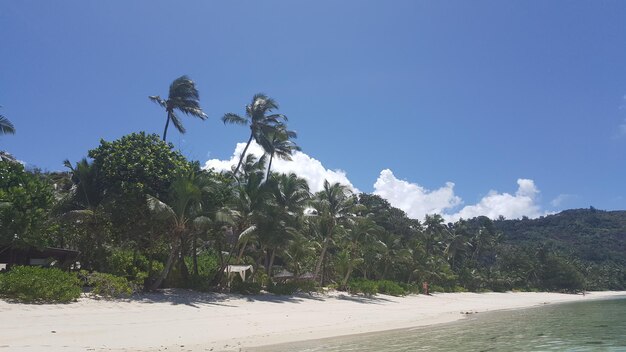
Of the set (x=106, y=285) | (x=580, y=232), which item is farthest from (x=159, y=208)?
(x=580, y=232)

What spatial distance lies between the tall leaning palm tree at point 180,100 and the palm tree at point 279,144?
6654 mm

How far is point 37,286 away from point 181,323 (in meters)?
4.67

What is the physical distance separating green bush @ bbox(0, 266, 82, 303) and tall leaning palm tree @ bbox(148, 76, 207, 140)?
74.5ft

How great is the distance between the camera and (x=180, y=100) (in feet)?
122

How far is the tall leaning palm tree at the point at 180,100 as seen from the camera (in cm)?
3709

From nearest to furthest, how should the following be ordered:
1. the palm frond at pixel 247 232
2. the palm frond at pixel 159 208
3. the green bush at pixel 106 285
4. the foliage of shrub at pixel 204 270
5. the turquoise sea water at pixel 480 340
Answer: the turquoise sea water at pixel 480 340 < the green bush at pixel 106 285 < the palm frond at pixel 159 208 < the foliage of shrub at pixel 204 270 < the palm frond at pixel 247 232

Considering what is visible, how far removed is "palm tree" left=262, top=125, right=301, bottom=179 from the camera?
132 feet

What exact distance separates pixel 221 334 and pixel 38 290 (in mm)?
6008

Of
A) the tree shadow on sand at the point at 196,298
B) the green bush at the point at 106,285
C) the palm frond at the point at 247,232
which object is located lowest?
the tree shadow on sand at the point at 196,298

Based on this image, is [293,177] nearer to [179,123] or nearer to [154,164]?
[154,164]

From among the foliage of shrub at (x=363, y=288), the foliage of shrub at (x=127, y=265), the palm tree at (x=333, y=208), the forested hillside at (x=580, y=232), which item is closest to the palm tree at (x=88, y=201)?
the foliage of shrub at (x=127, y=265)

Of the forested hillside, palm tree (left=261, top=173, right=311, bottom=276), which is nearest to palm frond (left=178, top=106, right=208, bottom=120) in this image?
palm tree (left=261, top=173, right=311, bottom=276)

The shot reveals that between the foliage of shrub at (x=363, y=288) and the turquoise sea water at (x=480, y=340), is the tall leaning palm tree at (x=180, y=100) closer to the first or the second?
the foliage of shrub at (x=363, y=288)

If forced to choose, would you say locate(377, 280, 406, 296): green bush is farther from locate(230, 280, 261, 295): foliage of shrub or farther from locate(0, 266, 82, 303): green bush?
locate(0, 266, 82, 303): green bush
